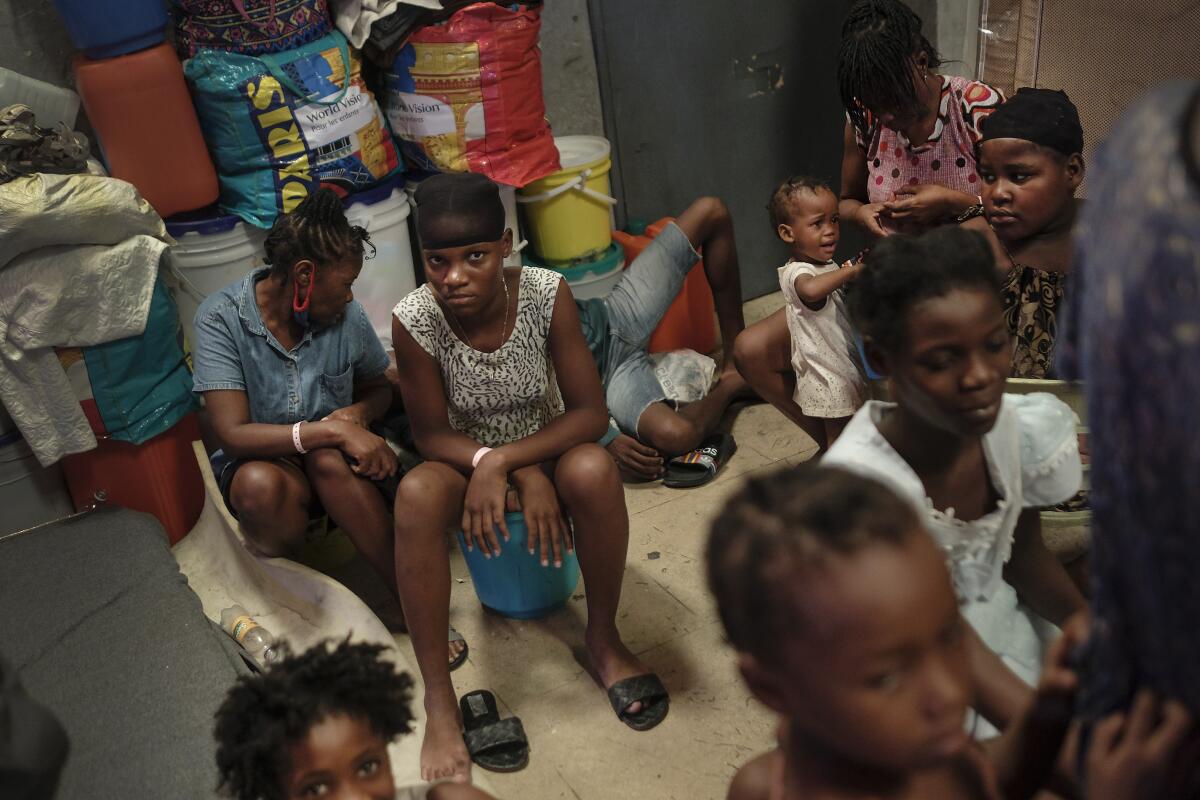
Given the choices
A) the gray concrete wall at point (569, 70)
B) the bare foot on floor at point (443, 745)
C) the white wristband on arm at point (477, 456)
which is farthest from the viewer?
the gray concrete wall at point (569, 70)

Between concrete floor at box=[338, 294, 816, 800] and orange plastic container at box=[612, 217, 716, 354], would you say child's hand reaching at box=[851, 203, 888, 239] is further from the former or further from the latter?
orange plastic container at box=[612, 217, 716, 354]

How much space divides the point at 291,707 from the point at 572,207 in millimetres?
2352

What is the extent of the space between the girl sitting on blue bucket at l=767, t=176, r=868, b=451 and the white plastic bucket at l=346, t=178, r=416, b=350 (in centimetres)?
113

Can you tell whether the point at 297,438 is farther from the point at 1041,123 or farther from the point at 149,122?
the point at 1041,123

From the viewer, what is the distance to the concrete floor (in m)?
2.19

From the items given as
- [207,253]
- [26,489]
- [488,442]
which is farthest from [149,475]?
[488,442]

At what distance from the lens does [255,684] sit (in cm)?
146

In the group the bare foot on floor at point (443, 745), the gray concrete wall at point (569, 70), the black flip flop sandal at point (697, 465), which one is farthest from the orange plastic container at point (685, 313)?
the bare foot on floor at point (443, 745)

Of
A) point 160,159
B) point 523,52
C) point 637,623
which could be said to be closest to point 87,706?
point 637,623

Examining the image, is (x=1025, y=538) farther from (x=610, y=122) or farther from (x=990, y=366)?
(x=610, y=122)

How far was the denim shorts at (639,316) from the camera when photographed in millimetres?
3209

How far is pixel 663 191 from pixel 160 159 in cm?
171

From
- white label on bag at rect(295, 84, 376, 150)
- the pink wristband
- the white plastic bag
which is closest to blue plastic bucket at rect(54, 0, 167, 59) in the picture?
white label on bag at rect(295, 84, 376, 150)

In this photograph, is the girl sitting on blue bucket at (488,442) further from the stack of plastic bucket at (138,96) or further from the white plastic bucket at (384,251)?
the stack of plastic bucket at (138,96)
